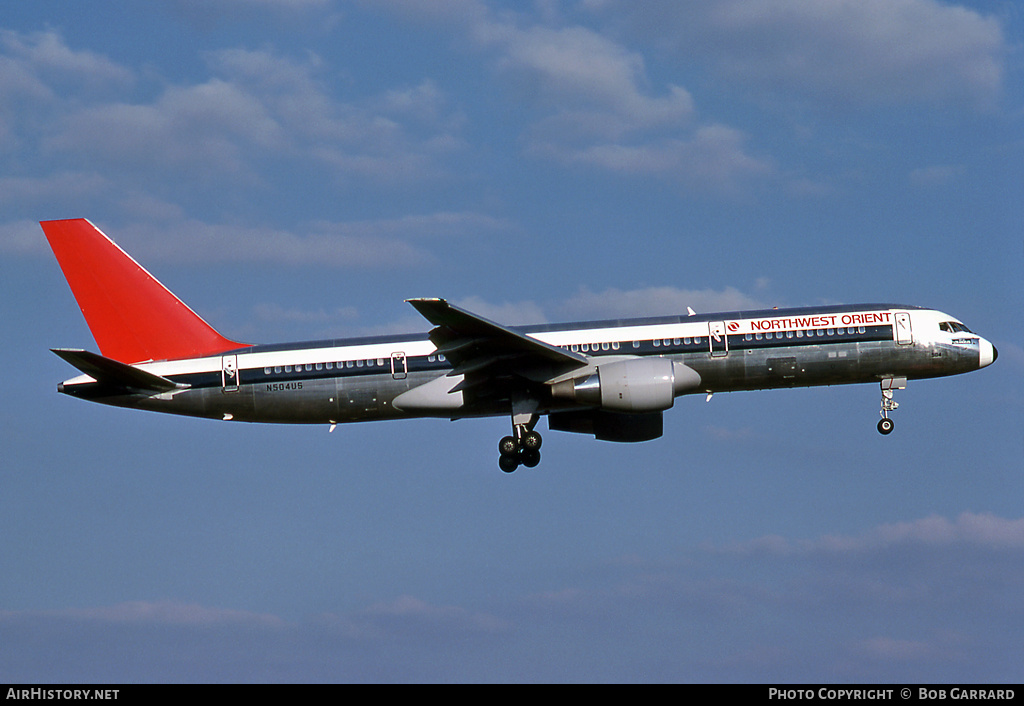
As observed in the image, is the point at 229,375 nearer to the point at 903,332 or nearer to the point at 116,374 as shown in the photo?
the point at 116,374

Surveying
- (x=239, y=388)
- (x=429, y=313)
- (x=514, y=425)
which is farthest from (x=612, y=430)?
(x=239, y=388)

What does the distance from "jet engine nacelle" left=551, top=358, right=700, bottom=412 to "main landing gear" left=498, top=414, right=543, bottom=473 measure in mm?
2694

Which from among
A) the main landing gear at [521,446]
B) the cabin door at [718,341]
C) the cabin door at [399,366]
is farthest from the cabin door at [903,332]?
the cabin door at [399,366]

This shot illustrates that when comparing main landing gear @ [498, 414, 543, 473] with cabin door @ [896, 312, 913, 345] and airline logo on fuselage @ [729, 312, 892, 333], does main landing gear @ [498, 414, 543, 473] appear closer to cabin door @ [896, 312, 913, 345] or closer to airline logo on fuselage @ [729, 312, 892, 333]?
airline logo on fuselage @ [729, 312, 892, 333]

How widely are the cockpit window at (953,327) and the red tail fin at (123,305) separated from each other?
86.7 feet

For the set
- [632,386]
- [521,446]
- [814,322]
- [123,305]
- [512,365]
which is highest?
[123,305]

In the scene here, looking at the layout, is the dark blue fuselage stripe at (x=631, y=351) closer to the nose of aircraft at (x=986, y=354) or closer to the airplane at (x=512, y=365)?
the airplane at (x=512, y=365)

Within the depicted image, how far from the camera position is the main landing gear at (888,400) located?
42.8 metres

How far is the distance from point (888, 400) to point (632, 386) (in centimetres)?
1087

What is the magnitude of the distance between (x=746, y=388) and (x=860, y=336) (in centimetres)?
458

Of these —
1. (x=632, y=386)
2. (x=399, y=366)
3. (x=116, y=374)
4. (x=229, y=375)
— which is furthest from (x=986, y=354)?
(x=116, y=374)

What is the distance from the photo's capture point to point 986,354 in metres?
43.4

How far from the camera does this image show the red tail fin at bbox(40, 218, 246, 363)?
43.3 m

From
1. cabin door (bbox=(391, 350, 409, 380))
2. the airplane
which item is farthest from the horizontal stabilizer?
cabin door (bbox=(391, 350, 409, 380))
